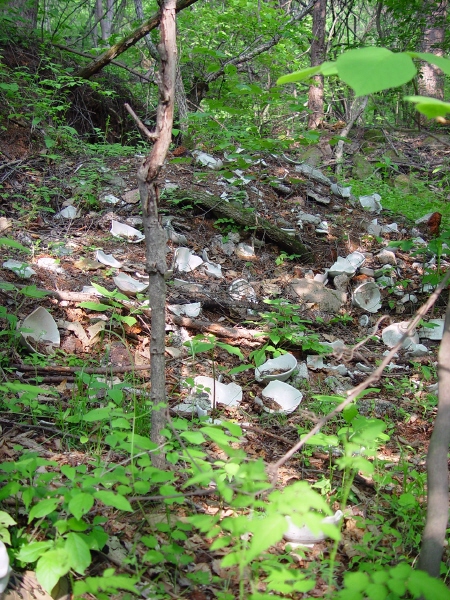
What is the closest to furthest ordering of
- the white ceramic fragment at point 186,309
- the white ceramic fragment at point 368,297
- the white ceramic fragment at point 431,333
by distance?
the white ceramic fragment at point 186,309, the white ceramic fragment at point 431,333, the white ceramic fragment at point 368,297

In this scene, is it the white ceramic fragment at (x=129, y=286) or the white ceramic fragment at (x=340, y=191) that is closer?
the white ceramic fragment at (x=129, y=286)

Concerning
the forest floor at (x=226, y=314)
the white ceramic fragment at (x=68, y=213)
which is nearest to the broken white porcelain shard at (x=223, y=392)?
the forest floor at (x=226, y=314)

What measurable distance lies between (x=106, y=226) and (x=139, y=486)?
3473 millimetres

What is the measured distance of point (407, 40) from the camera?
19.6ft

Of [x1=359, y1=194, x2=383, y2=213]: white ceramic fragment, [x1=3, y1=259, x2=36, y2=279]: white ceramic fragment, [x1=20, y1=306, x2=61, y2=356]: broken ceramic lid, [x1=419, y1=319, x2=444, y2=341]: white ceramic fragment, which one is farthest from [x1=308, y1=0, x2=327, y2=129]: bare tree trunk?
[x1=20, y1=306, x2=61, y2=356]: broken ceramic lid

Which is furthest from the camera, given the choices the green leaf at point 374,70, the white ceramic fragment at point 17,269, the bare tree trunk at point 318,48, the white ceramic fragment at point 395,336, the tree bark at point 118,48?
the bare tree trunk at point 318,48

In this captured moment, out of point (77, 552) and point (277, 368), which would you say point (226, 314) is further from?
point (77, 552)

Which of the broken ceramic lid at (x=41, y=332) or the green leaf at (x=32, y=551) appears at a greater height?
the green leaf at (x=32, y=551)

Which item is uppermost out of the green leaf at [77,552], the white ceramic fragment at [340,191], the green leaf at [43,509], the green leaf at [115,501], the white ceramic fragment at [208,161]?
the white ceramic fragment at [208,161]

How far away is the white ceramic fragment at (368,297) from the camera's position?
392 centimetres

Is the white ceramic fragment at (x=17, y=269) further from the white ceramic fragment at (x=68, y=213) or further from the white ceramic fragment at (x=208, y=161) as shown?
the white ceramic fragment at (x=208, y=161)

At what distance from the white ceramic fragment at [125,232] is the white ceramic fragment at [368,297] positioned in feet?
6.26

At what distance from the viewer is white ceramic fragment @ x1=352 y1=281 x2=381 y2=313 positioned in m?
3.92

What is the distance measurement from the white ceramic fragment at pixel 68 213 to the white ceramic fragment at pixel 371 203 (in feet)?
10.5
